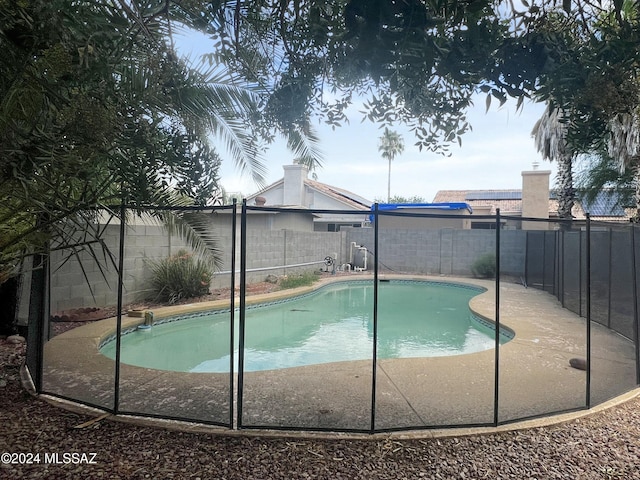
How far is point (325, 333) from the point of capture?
766 centimetres

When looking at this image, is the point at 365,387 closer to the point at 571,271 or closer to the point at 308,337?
the point at 308,337

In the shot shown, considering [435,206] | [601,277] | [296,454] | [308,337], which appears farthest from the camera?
[435,206]

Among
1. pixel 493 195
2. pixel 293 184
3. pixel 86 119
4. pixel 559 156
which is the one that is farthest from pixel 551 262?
pixel 493 195

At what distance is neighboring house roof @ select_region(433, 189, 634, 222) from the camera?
13.1 metres

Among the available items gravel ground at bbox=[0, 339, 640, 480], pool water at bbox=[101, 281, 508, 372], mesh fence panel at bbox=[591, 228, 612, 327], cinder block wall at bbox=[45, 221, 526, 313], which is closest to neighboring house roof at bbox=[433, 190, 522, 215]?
cinder block wall at bbox=[45, 221, 526, 313]

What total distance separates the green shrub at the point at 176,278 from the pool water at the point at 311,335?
39.4 inches

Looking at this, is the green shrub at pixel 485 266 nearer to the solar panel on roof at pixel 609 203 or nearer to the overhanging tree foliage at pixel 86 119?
the solar panel on roof at pixel 609 203

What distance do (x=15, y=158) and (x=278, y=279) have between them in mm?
10012

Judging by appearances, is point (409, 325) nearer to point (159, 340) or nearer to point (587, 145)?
point (159, 340)

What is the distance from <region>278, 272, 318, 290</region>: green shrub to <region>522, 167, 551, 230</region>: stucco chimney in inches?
339

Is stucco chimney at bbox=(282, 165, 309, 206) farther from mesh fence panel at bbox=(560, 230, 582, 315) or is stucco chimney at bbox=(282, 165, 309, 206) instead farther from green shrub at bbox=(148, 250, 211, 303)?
mesh fence panel at bbox=(560, 230, 582, 315)

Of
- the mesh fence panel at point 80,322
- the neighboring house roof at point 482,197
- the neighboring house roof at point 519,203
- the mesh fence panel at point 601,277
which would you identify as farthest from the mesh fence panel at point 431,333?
the neighboring house roof at point 482,197

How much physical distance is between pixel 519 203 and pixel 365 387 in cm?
2239

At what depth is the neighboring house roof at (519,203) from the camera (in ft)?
43.1
